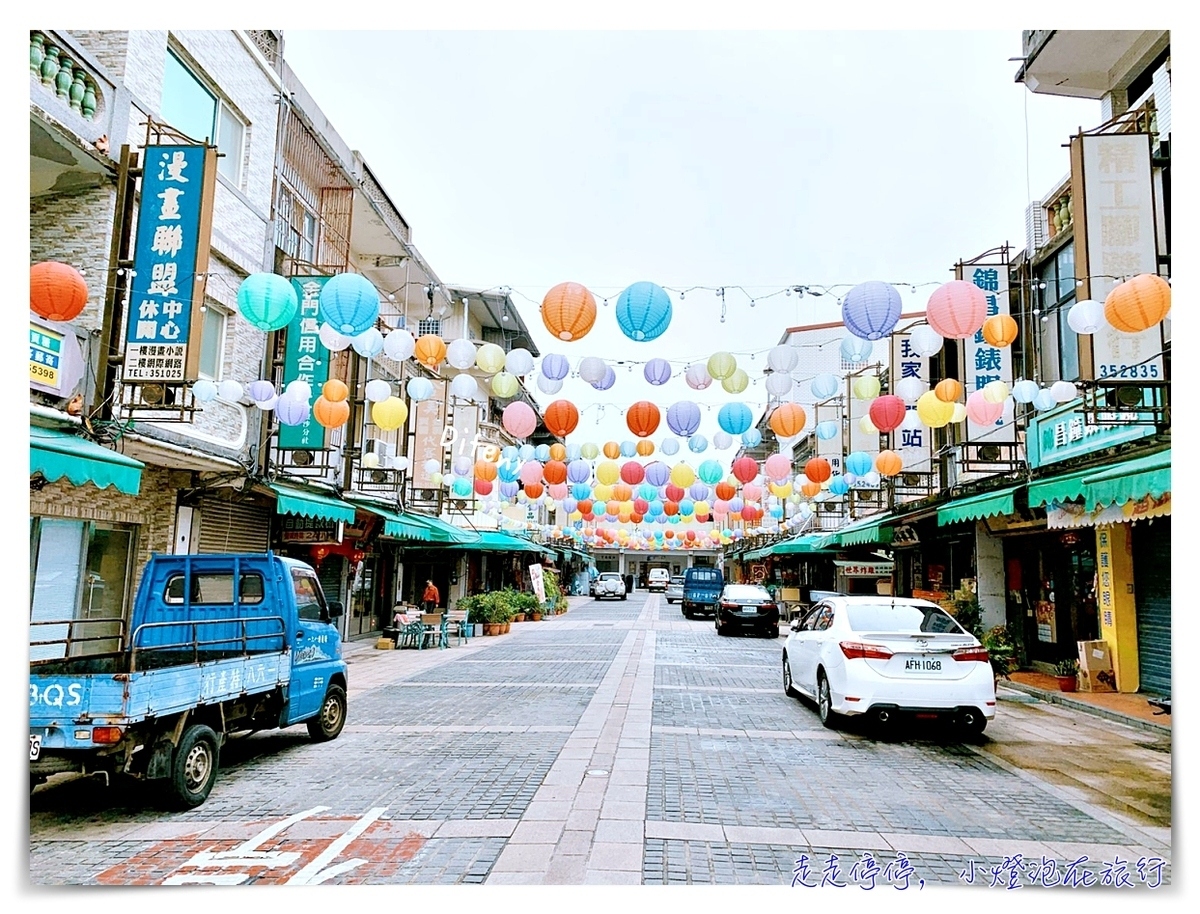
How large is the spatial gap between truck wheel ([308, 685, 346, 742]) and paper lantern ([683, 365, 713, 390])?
21.2 feet

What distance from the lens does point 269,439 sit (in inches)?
608

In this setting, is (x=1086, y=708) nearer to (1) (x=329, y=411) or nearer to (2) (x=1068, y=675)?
(2) (x=1068, y=675)

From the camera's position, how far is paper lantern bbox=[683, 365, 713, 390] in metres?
12.1

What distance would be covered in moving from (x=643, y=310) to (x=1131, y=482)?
541 cm

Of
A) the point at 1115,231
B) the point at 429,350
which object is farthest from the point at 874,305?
the point at 429,350

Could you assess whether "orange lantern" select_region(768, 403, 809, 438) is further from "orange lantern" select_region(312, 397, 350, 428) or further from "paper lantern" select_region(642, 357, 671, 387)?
"orange lantern" select_region(312, 397, 350, 428)

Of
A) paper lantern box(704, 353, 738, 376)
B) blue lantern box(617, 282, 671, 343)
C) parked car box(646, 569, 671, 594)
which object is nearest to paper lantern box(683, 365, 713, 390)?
paper lantern box(704, 353, 738, 376)

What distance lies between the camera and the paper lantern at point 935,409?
13016 mm

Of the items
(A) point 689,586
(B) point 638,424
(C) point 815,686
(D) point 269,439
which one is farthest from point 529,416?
(A) point 689,586

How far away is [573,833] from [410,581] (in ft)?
76.2

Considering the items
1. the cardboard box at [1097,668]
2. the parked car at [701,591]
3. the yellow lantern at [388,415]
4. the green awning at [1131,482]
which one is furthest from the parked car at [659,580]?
the green awning at [1131,482]

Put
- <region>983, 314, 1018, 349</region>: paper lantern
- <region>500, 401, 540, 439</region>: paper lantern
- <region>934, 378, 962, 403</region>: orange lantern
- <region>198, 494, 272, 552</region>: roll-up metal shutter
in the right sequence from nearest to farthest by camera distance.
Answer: <region>983, 314, 1018, 349</region>: paper lantern
<region>934, 378, 962, 403</region>: orange lantern
<region>198, 494, 272, 552</region>: roll-up metal shutter
<region>500, 401, 540, 439</region>: paper lantern

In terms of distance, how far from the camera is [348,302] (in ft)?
31.2

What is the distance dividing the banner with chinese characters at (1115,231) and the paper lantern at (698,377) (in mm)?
4869
